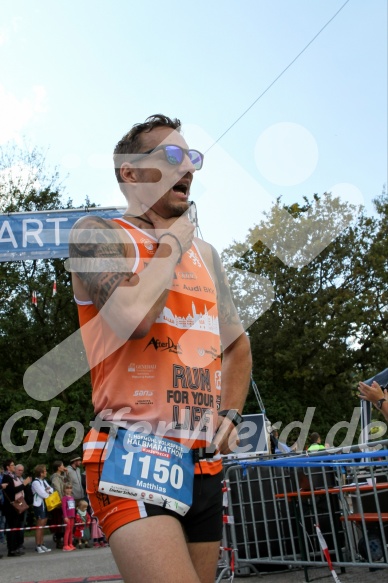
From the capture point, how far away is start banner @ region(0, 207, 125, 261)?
38.2ft

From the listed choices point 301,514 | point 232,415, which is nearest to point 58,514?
point 301,514

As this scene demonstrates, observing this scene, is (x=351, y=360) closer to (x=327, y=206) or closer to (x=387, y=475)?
(x=327, y=206)

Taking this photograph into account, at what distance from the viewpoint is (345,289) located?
29.0m

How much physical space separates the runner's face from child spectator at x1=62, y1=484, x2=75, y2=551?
11588 mm

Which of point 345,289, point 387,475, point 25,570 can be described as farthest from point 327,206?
point 387,475

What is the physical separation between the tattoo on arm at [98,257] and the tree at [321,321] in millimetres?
25787

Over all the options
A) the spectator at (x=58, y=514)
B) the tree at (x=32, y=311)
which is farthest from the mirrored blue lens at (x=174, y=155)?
the tree at (x=32, y=311)

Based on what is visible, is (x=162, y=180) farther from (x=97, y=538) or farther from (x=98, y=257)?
(x=97, y=538)

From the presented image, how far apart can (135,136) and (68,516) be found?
1177 cm

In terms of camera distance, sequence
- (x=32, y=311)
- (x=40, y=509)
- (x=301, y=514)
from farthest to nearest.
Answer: (x=32, y=311)
(x=40, y=509)
(x=301, y=514)

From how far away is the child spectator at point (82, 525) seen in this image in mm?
13758

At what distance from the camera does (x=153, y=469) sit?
2.14 meters

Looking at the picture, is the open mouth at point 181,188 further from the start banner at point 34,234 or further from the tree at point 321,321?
the tree at point 321,321

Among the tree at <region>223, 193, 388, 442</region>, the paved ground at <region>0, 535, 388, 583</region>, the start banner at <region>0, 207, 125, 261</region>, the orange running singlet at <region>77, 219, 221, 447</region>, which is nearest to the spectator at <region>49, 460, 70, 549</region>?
the paved ground at <region>0, 535, 388, 583</region>
